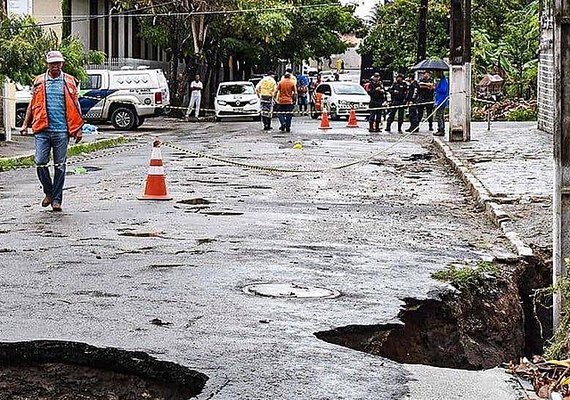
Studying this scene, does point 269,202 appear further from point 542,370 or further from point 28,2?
point 28,2

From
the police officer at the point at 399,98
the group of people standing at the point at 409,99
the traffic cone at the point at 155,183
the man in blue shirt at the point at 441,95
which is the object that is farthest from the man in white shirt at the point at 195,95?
the traffic cone at the point at 155,183

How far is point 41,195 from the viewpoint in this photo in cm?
1434

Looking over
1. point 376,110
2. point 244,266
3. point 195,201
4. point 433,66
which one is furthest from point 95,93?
point 244,266

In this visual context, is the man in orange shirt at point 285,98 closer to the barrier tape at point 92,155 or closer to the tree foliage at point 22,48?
the barrier tape at point 92,155

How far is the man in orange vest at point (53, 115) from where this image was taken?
39.7 feet

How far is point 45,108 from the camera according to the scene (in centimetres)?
1209

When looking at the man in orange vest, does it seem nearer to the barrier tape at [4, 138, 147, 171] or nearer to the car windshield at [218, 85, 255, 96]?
the barrier tape at [4, 138, 147, 171]

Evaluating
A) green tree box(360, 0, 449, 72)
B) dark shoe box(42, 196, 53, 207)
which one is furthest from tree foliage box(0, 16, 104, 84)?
green tree box(360, 0, 449, 72)

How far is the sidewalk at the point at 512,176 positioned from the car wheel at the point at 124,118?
11531 millimetres

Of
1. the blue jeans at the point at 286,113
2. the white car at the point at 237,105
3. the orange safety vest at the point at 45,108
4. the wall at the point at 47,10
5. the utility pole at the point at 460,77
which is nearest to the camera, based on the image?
the orange safety vest at the point at 45,108

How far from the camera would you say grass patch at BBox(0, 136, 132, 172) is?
65.4 ft

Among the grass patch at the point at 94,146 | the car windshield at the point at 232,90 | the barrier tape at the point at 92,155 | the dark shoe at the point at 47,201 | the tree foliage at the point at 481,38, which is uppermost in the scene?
the tree foliage at the point at 481,38

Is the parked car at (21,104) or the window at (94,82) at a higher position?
the window at (94,82)

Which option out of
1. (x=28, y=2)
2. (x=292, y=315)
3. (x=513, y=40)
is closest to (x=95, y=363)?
(x=292, y=315)
